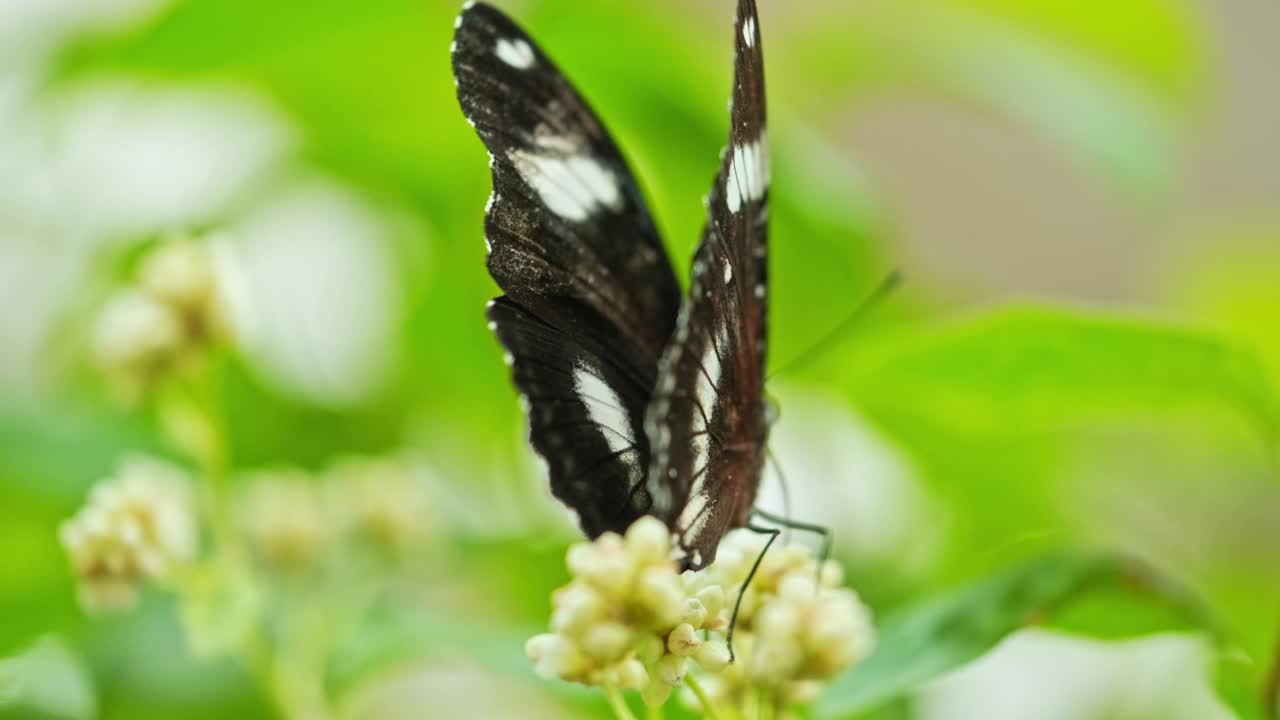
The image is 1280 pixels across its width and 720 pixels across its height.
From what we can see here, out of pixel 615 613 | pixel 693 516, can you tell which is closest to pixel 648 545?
pixel 615 613

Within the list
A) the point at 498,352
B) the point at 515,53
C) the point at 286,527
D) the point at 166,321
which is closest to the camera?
the point at 515,53

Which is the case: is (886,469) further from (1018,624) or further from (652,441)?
(652,441)

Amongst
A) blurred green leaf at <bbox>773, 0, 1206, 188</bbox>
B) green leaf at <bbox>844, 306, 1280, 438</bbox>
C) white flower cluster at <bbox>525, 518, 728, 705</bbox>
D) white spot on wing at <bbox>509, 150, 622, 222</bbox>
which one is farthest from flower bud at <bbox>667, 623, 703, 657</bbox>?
blurred green leaf at <bbox>773, 0, 1206, 188</bbox>

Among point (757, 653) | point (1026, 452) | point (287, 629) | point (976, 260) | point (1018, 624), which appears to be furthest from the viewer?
point (976, 260)

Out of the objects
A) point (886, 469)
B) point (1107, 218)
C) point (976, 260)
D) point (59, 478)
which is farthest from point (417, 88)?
point (1107, 218)

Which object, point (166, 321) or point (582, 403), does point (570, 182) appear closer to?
point (582, 403)

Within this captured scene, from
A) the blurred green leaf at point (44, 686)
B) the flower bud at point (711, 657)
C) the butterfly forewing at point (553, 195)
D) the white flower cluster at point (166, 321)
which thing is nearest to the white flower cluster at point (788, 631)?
the flower bud at point (711, 657)
